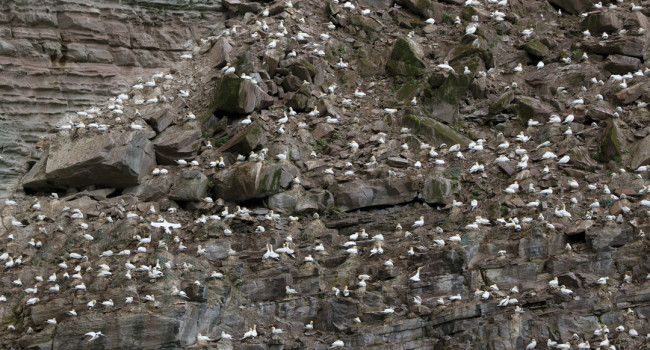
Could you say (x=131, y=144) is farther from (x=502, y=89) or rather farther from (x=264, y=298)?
(x=502, y=89)

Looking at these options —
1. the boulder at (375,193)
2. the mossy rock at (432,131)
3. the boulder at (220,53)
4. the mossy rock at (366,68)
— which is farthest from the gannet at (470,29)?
the boulder at (220,53)

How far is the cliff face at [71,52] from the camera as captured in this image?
3134 cm

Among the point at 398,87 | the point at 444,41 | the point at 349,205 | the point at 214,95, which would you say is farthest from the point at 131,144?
the point at 444,41

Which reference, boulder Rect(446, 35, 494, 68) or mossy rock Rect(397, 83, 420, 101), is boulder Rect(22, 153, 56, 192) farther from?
boulder Rect(446, 35, 494, 68)

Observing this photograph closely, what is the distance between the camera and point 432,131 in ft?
101

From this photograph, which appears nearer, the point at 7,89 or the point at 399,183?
the point at 399,183

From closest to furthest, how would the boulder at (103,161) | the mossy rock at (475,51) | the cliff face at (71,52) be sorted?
the boulder at (103,161) → the cliff face at (71,52) → the mossy rock at (475,51)

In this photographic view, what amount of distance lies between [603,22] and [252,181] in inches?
551

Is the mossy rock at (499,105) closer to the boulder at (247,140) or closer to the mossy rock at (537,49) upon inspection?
the mossy rock at (537,49)

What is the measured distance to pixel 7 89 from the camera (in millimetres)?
31453

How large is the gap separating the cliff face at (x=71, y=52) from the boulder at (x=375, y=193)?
905cm

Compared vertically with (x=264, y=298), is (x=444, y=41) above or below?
above

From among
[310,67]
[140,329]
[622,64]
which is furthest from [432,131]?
[140,329]

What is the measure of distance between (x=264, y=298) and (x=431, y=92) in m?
10.1
